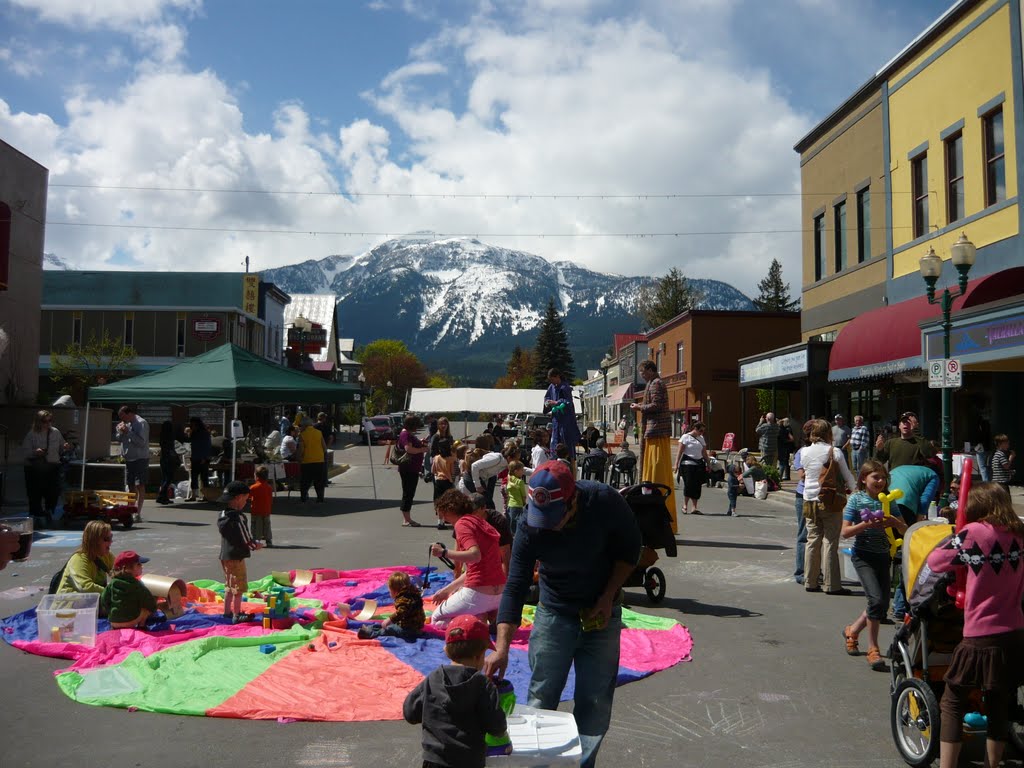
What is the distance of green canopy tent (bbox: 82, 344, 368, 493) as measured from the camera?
1853 cm

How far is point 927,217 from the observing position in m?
22.8

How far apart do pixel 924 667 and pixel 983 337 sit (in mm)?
13886

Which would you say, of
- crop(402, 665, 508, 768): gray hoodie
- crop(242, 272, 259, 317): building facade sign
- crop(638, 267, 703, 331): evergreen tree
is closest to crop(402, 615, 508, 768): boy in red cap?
crop(402, 665, 508, 768): gray hoodie

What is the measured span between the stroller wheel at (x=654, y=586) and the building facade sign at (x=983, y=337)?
10.0m

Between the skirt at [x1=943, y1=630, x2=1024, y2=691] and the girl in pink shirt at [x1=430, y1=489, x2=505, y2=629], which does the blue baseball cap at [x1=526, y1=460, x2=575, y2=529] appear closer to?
the skirt at [x1=943, y1=630, x2=1024, y2=691]

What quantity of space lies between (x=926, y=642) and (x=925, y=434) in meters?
20.4

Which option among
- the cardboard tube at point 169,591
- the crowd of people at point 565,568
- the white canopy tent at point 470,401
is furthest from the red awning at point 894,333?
the white canopy tent at point 470,401

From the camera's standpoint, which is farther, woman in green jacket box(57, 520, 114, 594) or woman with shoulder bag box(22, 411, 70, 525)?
woman with shoulder bag box(22, 411, 70, 525)

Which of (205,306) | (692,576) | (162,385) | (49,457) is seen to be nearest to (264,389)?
(162,385)

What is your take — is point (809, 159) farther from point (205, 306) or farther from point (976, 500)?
point (205, 306)

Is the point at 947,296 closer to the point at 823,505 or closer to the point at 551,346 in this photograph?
the point at 823,505

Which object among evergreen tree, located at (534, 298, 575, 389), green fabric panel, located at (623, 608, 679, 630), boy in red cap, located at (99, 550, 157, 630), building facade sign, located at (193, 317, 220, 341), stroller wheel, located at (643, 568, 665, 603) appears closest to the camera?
boy in red cap, located at (99, 550, 157, 630)

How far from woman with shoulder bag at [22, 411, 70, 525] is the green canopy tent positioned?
89.1 inches

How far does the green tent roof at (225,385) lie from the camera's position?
1855 cm
